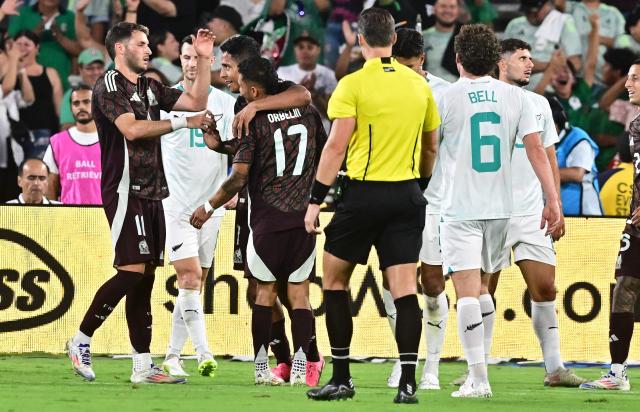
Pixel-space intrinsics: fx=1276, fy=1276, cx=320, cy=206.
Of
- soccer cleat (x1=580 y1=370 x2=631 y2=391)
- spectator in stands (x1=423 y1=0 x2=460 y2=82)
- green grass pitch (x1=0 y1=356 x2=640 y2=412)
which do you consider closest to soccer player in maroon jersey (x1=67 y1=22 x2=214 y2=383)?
green grass pitch (x1=0 y1=356 x2=640 y2=412)

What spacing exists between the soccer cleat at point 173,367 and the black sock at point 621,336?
343cm

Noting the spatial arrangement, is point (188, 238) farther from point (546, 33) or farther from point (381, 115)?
point (546, 33)

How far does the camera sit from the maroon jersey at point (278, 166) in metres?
8.96

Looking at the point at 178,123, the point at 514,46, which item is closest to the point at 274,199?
the point at 178,123

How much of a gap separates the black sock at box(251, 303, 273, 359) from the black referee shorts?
1380 mm

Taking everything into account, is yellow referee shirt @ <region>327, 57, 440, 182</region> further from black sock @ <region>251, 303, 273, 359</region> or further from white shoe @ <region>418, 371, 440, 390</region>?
white shoe @ <region>418, 371, 440, 390</region>

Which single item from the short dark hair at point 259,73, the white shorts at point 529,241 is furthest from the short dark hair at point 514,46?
the short dark hair at point 259,73

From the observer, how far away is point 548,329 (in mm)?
9781

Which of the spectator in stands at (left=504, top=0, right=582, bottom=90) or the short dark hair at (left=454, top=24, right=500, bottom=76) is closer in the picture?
the short dark hair at (left=454, top=24, right=500, bottom=76)

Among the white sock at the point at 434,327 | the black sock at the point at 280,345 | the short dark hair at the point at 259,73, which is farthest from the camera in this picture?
the black sock at the point at 280,345

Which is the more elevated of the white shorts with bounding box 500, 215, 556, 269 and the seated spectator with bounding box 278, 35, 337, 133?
the seated spectator with bounding box 278, 35, 337, 133

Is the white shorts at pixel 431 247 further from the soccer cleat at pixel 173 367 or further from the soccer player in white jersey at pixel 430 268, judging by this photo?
the soccer cleat at pixel 173 367

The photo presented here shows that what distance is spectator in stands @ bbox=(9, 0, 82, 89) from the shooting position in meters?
15.0

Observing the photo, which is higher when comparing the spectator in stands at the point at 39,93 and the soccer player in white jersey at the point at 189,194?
the spectator in stands at the point at 39,93
